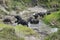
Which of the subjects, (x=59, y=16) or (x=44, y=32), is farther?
(x=59, y=16)

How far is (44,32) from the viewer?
33.4 m

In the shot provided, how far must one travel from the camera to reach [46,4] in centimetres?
6050

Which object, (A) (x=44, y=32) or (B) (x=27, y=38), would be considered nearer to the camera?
(B) (x=27, y=38)

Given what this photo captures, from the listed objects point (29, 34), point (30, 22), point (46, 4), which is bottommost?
point (46, 4)

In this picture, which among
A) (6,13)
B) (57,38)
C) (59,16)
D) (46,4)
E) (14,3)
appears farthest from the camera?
(46,4)

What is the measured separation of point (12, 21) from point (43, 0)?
22934 mm

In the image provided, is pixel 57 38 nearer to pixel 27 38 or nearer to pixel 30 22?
pixel 27 38

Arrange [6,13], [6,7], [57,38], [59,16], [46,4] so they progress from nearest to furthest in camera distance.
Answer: [57,38] < [59,16] < [6,13] < [6,7] < [46,4]

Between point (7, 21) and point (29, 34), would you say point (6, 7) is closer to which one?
point (7, 21)

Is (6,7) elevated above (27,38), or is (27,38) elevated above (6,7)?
(27,38)

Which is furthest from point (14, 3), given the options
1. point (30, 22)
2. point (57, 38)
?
point (57, 38)

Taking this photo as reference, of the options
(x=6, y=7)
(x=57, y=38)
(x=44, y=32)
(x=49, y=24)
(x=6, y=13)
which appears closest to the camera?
(x=57, y=38)

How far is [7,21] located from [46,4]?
22.1 meters

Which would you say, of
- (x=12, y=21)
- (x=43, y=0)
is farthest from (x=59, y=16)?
(x=43, y=0)
